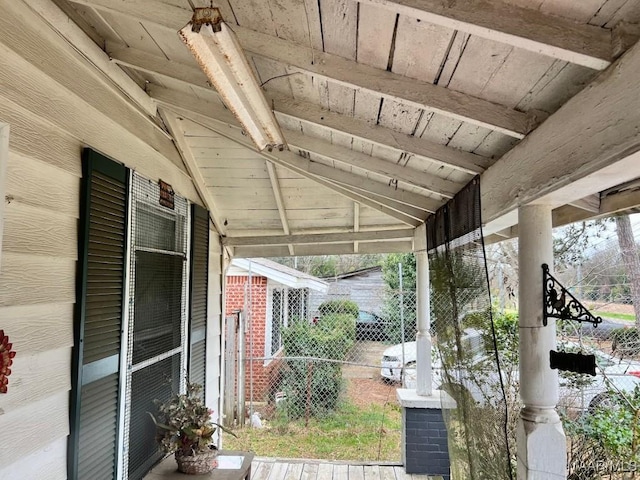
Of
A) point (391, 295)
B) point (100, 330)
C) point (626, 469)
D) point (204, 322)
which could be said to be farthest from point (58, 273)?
point (391, 295)

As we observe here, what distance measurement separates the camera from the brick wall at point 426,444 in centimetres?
374

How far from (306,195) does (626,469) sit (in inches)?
117

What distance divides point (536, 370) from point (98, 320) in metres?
1.84

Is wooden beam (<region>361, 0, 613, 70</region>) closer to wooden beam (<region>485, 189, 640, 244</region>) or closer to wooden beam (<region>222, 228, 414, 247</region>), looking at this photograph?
wooden beam (<region>485, 189, 640, 244</region>)

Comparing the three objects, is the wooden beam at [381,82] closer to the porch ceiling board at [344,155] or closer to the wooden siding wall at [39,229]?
the wooden siding wall at [39,229]

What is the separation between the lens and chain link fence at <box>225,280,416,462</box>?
16.3 ft

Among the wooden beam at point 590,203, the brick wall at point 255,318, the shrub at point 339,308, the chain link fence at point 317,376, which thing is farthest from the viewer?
the shrub at point 339,308

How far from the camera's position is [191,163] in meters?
3.25

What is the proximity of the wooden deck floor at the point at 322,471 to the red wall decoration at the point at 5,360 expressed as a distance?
289 cm

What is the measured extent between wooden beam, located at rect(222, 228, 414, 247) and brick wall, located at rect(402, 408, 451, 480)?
1.62 m

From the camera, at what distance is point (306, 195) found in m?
3.67

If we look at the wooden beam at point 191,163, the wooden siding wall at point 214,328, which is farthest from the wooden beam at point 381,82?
the wooden siding wall at point 214,328

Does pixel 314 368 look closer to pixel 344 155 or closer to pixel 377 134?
pixel 344 155

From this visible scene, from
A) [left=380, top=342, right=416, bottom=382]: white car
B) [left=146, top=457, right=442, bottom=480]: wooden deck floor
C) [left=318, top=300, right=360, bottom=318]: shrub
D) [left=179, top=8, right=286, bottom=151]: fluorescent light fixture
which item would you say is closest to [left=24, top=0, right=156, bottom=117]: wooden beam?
[left=179, top=8, right=286, bottom=151]: fluorescent light fixture
